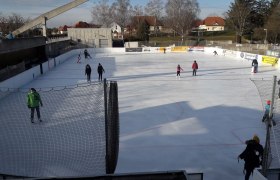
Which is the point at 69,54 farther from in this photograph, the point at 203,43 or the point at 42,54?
the point at 203,43

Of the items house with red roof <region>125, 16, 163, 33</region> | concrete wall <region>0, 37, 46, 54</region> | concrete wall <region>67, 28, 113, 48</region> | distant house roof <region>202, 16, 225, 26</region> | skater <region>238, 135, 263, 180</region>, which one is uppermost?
distant house roof <region>202, 16, 225, 26</region>

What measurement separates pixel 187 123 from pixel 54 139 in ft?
14.1

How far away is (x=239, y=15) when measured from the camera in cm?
5884

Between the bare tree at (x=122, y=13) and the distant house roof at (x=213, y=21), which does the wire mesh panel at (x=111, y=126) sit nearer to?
the bare tree at (x=122, y=13)

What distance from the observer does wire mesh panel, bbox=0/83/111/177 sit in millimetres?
6301

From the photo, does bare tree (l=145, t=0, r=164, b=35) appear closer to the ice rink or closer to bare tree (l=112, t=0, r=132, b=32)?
bare tree (l=112, t=0, r=132, b=32)

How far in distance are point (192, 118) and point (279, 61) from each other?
16711 millimetres

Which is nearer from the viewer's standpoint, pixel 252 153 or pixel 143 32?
pixel 252 153

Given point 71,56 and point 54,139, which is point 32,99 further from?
point 71,56

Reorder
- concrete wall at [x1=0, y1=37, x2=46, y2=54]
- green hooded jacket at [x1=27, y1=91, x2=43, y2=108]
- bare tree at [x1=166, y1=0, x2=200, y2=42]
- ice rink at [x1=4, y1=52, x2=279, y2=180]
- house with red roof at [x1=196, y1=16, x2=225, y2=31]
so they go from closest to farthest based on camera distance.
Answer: ice rink at [x1=4, y1=52, x2=279, y2=180], green hooded jacket at [x1=27, y1=91, x2=43, y2=108], concrete wall at [x1=0, y1=37, x2=46, y2=54], bare tree at [x1=166, y1=0, x2=200, y2=42], house with red roof at [x1=196, y1=16, x2=225, y2=31]

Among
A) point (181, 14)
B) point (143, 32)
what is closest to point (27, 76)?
point (143, 32)

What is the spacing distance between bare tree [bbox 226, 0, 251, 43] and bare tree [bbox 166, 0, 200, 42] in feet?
37.1

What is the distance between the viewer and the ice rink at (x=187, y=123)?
695cm

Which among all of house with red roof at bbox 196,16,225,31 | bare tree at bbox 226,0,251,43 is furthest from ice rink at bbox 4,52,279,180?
house with red roof at bbox 196,16,225,31
